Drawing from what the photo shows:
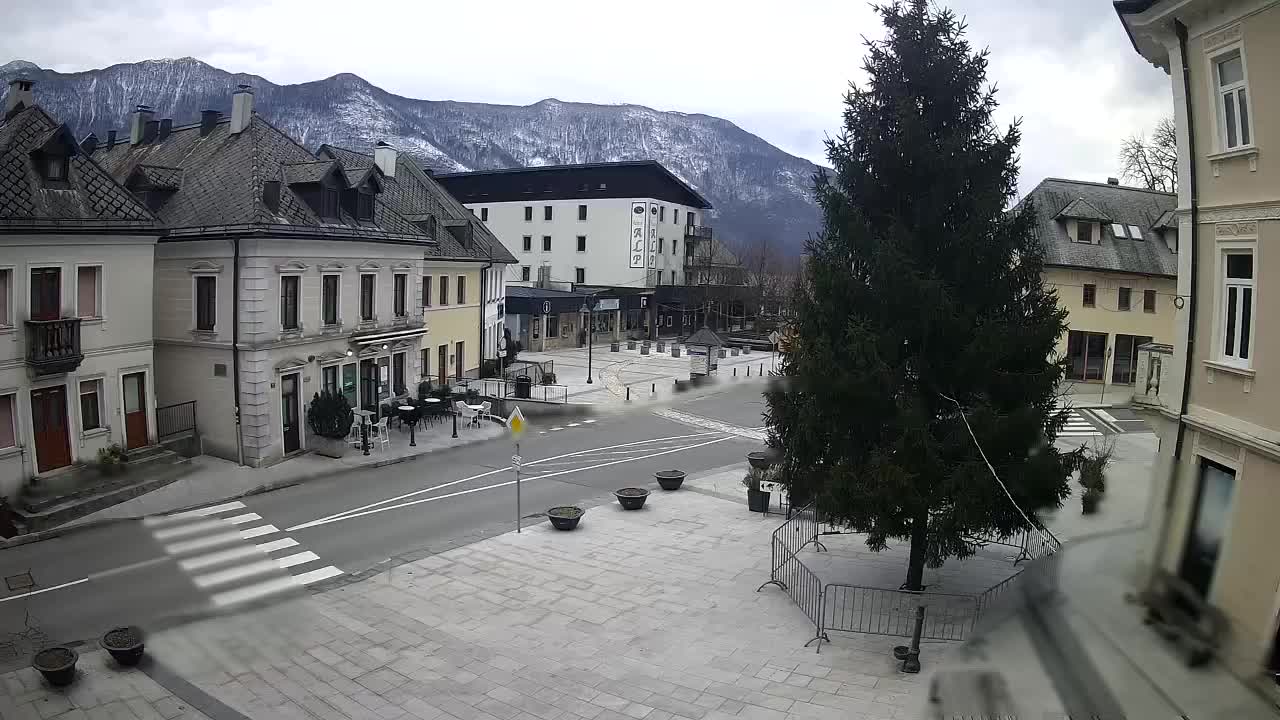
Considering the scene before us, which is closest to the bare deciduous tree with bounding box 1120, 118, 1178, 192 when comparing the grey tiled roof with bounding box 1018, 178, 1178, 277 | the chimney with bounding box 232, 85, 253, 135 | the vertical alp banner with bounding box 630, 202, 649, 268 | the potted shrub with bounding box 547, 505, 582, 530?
the grey tiled roof with bounding box 1018, 178, 1178, 277

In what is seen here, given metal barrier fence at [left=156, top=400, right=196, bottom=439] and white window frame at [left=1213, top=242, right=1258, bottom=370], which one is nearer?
white window frame at [left=1213, top=242, right=1258, bottom=370]

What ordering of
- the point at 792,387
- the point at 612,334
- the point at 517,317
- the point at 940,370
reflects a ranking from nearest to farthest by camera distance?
the point at 940,370, the point at 792,387, the point at 517,317, the point at 612,334

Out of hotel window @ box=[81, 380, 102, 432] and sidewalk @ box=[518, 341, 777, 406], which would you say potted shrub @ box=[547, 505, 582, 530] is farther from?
sidewalk @ box=[518, 341, 777, 406]

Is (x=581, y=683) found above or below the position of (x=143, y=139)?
below

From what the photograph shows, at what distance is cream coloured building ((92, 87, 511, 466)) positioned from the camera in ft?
76.3

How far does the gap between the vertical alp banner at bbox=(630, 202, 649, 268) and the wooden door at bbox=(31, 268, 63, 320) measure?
4764 centimetres

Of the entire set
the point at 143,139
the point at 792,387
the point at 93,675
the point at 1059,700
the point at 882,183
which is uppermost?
the point at 143,139

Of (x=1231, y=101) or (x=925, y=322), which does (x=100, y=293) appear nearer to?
(x=925, y=322)

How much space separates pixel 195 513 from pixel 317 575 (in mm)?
5696

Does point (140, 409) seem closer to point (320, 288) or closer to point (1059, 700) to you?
point (320, 288)

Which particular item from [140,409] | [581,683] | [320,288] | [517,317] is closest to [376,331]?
[320,288]

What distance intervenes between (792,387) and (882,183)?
3.32m

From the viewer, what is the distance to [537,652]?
465 inches

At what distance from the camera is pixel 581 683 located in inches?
426
